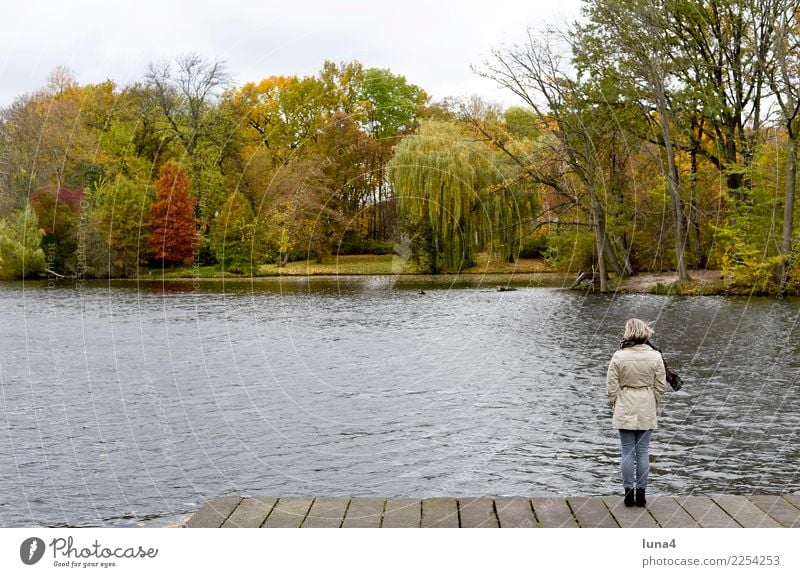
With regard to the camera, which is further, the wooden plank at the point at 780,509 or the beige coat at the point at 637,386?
the beige coat at the point at 637,386

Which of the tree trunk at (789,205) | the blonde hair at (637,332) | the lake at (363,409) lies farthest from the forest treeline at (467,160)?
the blonde hair at (637,332)

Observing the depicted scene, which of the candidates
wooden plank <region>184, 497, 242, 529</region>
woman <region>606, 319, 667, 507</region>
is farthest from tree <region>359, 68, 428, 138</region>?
wooden plank <region>184, 497, 242, 529</region>

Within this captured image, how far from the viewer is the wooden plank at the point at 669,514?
712cm

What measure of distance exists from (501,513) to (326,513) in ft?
4.78

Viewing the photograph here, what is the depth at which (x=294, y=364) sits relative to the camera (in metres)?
21.1

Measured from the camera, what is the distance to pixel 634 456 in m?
8.27

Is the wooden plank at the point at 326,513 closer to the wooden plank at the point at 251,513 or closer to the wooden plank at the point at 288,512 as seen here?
the wooden plank at the point at 288,512

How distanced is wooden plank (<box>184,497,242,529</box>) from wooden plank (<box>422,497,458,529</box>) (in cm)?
167

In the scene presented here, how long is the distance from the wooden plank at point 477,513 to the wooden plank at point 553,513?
0.37 meters

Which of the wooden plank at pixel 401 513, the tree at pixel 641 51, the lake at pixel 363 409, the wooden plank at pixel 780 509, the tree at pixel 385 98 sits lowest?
the lake at pixel 363 409

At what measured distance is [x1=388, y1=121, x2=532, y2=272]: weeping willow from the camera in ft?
160

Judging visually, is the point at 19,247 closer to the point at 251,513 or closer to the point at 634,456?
the point at 251,513

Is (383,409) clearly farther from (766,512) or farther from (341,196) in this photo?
(341,196)

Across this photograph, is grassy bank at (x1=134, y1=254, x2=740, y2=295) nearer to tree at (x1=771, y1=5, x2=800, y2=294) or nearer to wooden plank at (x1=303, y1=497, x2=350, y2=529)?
tree at (x1=771, y1=5, x2=800, y2=294)
